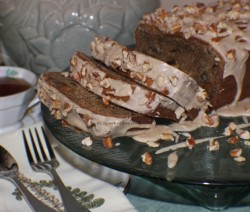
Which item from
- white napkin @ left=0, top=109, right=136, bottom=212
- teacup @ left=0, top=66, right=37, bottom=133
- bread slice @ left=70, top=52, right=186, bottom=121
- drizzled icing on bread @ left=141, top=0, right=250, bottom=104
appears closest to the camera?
white napkin @ left=0, top=109, right=136, bottom=212

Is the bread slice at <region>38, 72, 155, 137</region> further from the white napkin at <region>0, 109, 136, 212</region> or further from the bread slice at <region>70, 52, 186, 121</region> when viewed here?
the white napkin at <region>0, 109, 136, 212</region>

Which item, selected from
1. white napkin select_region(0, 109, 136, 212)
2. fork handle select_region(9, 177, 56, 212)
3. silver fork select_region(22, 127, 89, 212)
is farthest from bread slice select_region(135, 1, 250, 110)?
fork handle select_region(9, 177, 56, 212)

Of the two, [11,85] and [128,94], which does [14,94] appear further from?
[128,94]

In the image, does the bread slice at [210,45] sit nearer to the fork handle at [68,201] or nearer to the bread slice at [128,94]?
the bread slice at [128,94]

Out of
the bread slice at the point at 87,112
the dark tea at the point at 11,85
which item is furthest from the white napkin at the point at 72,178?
the dark tea at the point at 11,85

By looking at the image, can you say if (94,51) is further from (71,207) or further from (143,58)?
(71,207)

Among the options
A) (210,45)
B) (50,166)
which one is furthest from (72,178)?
(210,45)
